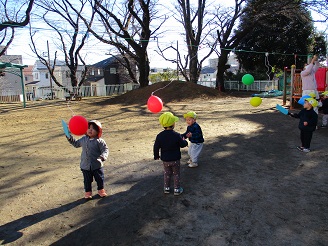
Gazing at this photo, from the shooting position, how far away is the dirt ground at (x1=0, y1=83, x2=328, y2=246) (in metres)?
2.99

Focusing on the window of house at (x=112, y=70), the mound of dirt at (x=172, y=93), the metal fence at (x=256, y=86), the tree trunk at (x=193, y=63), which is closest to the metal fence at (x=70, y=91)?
the metal fence at (x=256, y=86)

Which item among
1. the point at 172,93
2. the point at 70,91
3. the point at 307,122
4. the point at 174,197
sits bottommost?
the point at 174,197

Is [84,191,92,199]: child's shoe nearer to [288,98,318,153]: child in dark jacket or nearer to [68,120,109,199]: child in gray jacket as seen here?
[68,120,109,199]: child in gray jacket

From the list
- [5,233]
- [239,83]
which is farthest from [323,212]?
[239,83]

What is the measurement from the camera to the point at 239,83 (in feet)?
87.9

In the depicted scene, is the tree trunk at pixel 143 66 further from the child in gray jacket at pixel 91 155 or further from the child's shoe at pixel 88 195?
the child's shoe at pixel 88 195

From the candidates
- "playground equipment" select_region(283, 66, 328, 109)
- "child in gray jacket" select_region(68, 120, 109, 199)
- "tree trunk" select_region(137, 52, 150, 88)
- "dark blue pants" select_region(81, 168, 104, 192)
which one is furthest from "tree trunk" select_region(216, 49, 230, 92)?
"dark blue pants" select_region(81, 168, 104, 192)

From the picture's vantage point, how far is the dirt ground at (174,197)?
2.99m

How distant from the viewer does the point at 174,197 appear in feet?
12.8

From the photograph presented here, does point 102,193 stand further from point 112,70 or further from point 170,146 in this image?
point 112,70

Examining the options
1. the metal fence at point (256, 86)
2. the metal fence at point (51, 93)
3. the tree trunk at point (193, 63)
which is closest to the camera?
the tree trunk at point (193, 63)

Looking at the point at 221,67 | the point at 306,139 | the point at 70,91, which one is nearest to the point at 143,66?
the point at 221,67

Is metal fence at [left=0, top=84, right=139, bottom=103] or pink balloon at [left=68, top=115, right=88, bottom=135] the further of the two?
metal fence at [left=0, top=84, right=139, bottom=103]

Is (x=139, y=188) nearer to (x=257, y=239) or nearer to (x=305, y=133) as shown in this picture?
(x=257, y=239)
